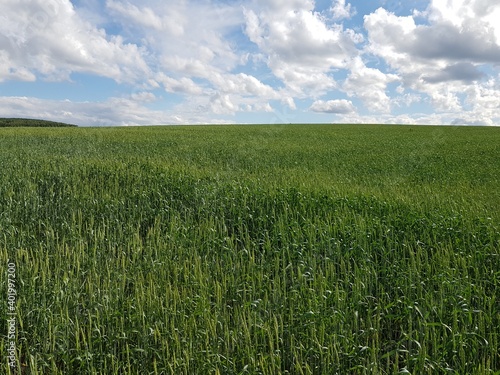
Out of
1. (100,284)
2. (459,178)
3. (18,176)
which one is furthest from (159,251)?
(459,178)

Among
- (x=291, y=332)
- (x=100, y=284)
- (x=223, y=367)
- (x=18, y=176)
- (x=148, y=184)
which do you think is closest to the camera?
(x=223, y=367)

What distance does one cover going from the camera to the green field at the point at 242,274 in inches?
166

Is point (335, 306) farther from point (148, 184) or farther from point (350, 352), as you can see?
point (148, 184)

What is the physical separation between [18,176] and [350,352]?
11734 millimetres

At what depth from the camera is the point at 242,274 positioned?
19.7ft

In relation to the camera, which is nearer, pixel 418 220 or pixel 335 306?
pixel 335 306

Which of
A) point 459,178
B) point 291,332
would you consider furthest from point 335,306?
point 459,178

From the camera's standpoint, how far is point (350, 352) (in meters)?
→ 4.07

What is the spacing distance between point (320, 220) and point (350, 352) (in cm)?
456

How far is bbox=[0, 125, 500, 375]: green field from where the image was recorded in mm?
4223

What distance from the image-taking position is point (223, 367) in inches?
158

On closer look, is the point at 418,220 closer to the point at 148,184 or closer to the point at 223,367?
the point at 223,367

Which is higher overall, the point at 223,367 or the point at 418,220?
the point at 418,220

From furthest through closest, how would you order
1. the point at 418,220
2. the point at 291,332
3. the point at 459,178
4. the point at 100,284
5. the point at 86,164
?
the point at 459,178
the point at 86,164
the point at 418,220
the point at 100,284
the point at 291,332
